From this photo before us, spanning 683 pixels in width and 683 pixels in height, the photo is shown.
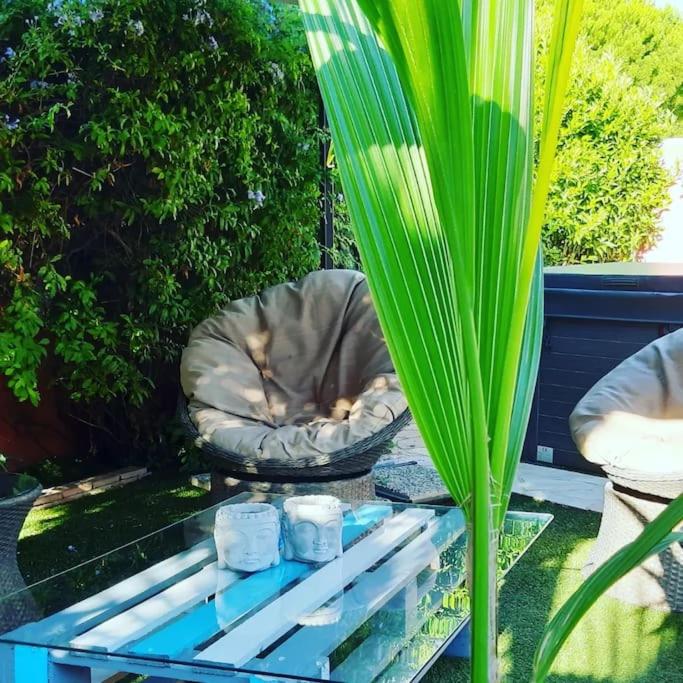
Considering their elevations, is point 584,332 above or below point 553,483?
above

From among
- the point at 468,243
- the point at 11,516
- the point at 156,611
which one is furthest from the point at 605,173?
the point at 468,243

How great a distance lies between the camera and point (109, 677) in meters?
1.83

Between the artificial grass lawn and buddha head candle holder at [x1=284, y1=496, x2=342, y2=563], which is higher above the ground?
buddha head candle holder at [x1=284, y1=496, x2=342, y2=563]

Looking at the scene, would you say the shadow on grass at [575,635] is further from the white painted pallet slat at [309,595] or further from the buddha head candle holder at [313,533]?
the buddha head candle holder at [313,533]

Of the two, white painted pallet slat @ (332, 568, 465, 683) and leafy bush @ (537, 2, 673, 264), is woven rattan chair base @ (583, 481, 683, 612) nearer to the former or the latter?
white painted pallet slat @ (332, 568, 465, 683)

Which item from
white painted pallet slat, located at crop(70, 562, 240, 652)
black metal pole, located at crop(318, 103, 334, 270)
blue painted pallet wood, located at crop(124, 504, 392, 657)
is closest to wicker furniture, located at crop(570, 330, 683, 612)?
blue painted pallet wood, located at crop(124, 504, 392, 657)

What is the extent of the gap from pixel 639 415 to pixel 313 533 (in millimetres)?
1440

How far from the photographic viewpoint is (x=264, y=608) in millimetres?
1872

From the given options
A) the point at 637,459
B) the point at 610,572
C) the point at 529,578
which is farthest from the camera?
the point at 529,578

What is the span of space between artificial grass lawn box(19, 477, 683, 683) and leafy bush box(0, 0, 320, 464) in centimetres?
54

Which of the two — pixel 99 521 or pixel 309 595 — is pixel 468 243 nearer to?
pixel 309 595

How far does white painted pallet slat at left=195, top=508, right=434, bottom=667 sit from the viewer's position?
1646 millimetres

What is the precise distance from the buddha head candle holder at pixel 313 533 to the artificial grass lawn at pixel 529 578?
0.51 meters

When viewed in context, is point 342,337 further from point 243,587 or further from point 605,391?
point 243,587
